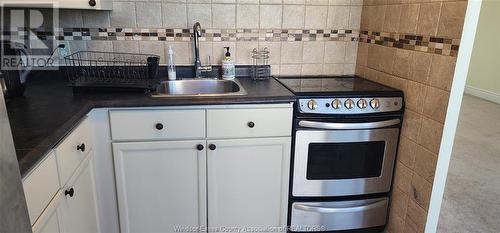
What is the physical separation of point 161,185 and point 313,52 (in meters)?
1.35

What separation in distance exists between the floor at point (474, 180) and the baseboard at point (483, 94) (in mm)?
658

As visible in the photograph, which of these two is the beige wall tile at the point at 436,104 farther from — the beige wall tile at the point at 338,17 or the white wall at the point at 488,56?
the white wall at the point at 488,56

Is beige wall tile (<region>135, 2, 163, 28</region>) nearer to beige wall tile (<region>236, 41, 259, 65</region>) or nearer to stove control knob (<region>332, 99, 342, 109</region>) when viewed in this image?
beige wall tile (<region>236, 41, 259, 65</region>)

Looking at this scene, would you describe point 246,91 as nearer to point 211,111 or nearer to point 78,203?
point 211,111

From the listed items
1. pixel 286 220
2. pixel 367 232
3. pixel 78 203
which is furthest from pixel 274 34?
pixel 78 203

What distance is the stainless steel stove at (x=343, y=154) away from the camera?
178 cm


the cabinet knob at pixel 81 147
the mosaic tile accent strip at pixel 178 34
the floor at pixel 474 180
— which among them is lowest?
the floor at pixel 474 180

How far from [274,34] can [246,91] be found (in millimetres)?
615

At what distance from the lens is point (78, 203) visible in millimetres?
1381

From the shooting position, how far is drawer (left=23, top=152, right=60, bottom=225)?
949 mm

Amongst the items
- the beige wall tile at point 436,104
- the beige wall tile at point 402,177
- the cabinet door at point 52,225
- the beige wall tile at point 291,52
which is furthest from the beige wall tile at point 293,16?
the cabinet door at point 52,225

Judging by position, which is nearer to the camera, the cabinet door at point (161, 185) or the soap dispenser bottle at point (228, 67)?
the cabinet door at point (161, 185)

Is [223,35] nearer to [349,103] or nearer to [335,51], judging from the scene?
[335,51]

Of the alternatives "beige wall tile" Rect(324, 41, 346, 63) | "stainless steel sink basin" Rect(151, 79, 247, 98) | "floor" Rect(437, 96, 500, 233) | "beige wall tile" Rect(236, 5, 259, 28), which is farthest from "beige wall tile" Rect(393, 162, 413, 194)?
"beige wall tile" Rect(236, 5, 259, 28)
